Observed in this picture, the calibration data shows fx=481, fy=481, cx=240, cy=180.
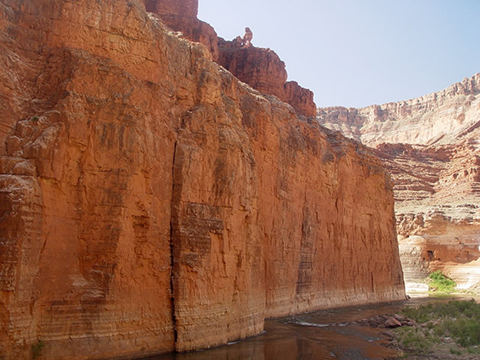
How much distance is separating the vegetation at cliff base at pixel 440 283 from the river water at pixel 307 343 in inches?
1297

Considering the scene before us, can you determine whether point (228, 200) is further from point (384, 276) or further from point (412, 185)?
point (412, 185)

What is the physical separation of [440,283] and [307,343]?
41.8 m

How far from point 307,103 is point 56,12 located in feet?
84.6

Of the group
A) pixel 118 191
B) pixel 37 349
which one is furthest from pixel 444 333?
pixel 37 349

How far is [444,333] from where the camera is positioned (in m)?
19.8

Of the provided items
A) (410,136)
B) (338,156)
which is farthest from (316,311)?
(410,136)

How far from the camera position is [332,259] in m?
30.8

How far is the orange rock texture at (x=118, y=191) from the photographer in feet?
36.4

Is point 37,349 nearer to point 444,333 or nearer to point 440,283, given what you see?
point 444,333

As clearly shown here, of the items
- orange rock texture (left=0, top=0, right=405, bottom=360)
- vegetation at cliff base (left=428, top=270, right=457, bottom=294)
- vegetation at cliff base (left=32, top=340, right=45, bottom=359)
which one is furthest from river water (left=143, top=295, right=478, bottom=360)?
vegetation at cliff base (left=428, top=270, right=457, bottom=294)

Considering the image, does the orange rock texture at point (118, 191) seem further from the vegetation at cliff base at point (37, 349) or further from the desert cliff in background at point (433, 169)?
the desert cliff in background at point (433, 169)

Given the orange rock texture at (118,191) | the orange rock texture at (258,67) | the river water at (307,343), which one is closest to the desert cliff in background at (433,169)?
the orange rock texture at (258,67)

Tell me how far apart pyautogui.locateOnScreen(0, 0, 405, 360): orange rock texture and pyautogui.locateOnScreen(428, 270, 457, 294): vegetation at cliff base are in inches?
1642

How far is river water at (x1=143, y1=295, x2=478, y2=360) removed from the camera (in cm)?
1512
